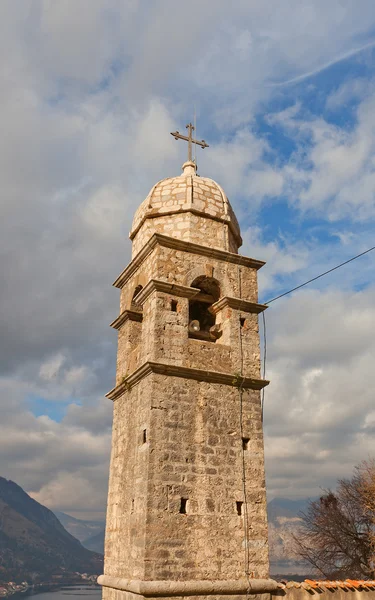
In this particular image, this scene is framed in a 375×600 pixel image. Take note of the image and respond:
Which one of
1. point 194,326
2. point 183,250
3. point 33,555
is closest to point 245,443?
point 194,326

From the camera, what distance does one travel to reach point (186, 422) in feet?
28.5

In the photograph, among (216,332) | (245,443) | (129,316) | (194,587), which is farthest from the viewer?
(129,316)

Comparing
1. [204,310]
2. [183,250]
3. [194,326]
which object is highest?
[183,250]

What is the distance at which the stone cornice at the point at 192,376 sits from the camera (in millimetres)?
8758

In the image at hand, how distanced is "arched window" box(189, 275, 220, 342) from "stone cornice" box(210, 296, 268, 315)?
339 mm

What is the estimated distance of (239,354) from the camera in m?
9.78

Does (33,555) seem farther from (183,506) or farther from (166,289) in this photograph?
(166,289)

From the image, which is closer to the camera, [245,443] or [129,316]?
[245,443]

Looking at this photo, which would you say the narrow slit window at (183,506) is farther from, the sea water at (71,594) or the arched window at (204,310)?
the sea water at (71,594)

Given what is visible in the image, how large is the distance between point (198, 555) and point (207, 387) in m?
2.67

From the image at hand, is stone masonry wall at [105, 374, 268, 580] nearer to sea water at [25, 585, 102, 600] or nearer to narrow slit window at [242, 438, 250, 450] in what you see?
narrow slit window at [242, 438, 250, 450]

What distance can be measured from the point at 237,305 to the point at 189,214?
Result: 2198mm

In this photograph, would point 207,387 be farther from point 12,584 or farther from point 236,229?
point 12,584

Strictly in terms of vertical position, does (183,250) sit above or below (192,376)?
above
